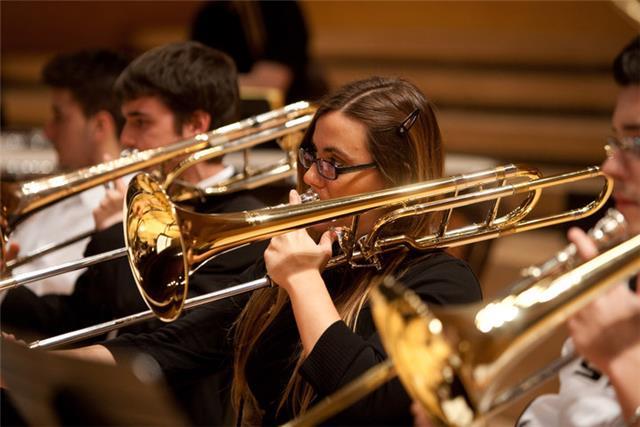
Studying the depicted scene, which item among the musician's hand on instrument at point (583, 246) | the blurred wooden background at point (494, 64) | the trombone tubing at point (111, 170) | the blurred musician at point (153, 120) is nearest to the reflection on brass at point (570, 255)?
the musician's hand on instrument at point (583, 246)

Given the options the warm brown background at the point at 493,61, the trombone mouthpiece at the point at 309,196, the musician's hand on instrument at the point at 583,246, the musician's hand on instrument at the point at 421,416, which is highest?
the musician's hand on instrument at the point at 583,246

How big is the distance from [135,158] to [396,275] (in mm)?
953

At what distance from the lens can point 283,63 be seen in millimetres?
4246

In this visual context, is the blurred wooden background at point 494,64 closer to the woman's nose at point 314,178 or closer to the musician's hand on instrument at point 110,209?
the musician's hand on instrument at point 110,209

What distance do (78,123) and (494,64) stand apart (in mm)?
2702

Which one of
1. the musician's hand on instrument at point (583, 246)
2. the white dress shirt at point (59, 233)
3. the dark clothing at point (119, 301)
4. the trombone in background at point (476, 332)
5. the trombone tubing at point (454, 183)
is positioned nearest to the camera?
the trombone in background at point (476, 332)

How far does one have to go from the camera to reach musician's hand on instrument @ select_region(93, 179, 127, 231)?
2639 mm

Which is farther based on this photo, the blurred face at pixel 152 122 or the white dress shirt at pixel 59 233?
the white dress shirt at pixel 59 233

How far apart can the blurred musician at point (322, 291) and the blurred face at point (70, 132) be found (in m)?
1.32

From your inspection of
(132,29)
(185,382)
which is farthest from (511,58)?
(185,382)

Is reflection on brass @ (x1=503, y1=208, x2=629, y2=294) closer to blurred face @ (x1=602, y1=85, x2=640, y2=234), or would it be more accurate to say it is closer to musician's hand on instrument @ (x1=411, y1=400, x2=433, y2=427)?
blurred face @ (x1=602, y1=85, x2=640, y2=234)

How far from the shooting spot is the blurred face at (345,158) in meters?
1.85

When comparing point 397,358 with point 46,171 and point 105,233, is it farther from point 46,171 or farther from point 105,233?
point 46,171

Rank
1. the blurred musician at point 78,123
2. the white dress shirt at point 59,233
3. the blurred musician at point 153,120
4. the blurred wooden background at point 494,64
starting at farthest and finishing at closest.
A: the blurred wooden background at point 494,64 → the blurred musician at point 78,123 → the white dress shirt at point 59,233 → the blurred musician at point 153,120
